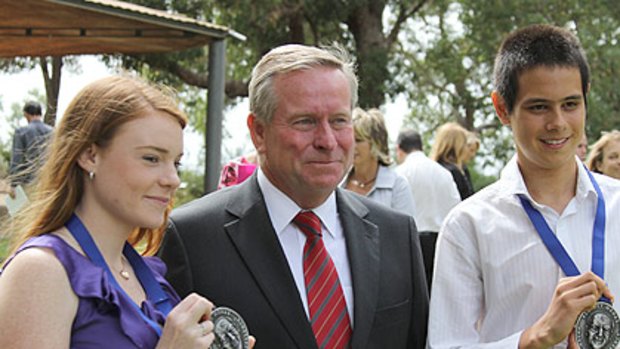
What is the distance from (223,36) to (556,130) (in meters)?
7.21

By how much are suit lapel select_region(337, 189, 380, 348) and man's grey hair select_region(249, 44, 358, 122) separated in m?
0.38

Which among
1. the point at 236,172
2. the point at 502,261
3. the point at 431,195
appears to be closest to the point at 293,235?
the point at 502,261

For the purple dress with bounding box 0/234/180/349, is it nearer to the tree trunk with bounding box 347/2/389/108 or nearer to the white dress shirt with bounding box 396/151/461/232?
the white dress shirt with bounding box 396/151/461/232

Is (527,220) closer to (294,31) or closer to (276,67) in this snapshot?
(276,67)

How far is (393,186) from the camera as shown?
6344 millimetres

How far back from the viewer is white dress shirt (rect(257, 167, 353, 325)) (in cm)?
286

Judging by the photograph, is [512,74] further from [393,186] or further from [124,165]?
[393,186]

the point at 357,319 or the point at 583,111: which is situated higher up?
the point at 583,111

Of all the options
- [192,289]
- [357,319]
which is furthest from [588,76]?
[192,289]

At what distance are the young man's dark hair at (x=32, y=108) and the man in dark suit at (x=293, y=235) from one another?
9.28 meters

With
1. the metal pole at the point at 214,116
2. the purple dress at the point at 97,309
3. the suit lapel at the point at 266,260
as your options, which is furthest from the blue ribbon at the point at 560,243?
the metal pole at the point at 214,116

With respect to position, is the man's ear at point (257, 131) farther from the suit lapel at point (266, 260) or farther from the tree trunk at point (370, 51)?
the tree trunk at point (370, 51)

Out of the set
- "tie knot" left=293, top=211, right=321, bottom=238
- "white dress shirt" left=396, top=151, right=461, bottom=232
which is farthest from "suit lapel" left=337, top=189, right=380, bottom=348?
"white dress shirt" left=396, top=151, right=461, bottom=232

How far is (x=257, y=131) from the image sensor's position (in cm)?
296
